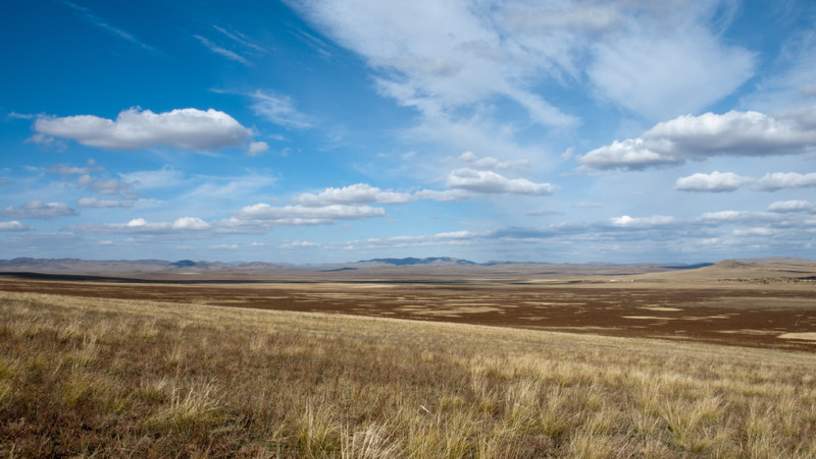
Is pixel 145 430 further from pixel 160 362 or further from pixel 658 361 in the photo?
pixel 658 361

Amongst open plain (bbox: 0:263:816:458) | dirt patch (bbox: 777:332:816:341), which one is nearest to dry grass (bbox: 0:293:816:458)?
open plain (bbox: 0:263:816:458)

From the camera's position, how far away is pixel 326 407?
20.6ft

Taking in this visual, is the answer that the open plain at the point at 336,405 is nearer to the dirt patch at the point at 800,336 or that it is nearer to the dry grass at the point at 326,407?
the dry grass at the point at 326,407

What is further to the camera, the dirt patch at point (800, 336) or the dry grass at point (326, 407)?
the dirt patch at point (800, 336)

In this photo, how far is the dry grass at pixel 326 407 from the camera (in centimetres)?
509

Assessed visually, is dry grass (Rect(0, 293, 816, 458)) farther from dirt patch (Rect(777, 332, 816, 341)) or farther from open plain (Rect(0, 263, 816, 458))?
dirt patch (Rect(777, 332, 816, 341))

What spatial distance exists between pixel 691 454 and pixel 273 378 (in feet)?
21.1

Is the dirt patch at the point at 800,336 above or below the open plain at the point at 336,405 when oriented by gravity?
below

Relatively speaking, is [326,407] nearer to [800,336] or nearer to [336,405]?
[336,405]

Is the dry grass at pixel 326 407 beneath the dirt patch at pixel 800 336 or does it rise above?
above

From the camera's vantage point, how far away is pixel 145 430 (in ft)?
16.9

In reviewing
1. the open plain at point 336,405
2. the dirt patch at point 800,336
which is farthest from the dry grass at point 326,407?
the dirt patch at point 800,336

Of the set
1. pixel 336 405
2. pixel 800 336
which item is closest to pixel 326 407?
pixel 336 405

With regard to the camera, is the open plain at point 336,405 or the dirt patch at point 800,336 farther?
the dirt patch at point 800,336
